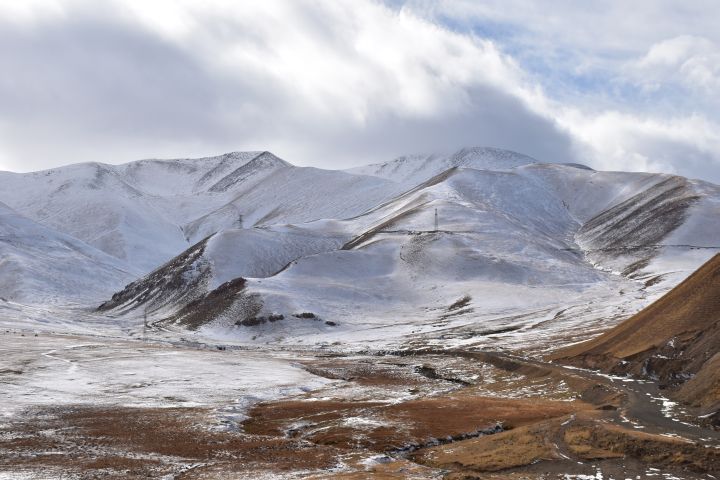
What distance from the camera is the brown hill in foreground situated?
42.7 metres

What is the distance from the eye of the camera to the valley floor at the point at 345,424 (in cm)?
3047

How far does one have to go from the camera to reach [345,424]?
44031mm

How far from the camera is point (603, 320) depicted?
370ft

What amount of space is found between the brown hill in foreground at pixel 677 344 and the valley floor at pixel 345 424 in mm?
2144

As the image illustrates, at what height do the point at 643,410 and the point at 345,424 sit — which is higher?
the point at 643,410

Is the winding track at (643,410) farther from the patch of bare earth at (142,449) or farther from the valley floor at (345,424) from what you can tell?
the patch of bare earth at (142,449)

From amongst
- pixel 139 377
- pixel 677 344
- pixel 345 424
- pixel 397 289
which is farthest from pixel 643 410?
pixel 397 289

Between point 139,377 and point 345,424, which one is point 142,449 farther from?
point 139,377

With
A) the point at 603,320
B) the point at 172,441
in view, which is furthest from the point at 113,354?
the point at 603,320

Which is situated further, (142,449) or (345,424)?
(345,424)

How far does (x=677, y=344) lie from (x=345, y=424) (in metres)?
25.9

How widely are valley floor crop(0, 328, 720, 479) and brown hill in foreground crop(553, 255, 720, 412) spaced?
214 cm

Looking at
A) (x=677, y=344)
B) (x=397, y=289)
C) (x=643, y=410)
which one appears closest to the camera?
(x=643, y=410)

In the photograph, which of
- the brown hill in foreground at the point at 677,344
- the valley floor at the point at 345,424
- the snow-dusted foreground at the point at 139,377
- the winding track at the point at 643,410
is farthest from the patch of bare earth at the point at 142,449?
the brown hill in foreground at the point at 677,344
